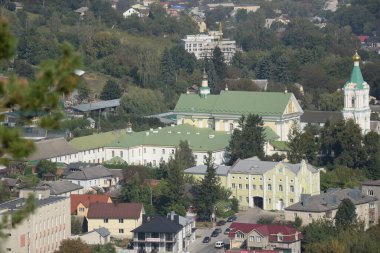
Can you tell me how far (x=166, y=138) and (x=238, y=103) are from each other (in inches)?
89.0

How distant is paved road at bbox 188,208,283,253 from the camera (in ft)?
64.6

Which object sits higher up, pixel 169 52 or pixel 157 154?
pixel 169 52

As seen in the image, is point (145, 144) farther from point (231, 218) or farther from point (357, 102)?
point (231, 218)

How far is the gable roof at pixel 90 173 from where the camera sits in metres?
23.6

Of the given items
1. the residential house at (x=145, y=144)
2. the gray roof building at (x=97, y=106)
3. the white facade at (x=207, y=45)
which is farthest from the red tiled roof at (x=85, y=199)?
the white facade at (x=207, y=45)

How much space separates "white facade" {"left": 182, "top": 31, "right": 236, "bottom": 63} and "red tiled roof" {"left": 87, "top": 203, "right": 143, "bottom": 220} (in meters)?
25.2

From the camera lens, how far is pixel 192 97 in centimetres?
2936

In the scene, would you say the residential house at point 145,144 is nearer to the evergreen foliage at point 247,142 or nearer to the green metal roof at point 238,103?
the evergreen foliage at point 247,142

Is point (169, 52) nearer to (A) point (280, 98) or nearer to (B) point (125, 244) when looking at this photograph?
(A) point (280, 98)

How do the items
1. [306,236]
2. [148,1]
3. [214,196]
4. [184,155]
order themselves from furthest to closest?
[148,1] → [184,155] → [214,196] → [306,236]

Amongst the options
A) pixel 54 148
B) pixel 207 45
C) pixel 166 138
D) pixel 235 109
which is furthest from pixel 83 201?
pixel 207 45

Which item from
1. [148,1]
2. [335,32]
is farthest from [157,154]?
[148,1]

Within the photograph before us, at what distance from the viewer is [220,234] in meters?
20.5

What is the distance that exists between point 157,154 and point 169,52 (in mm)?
15394
